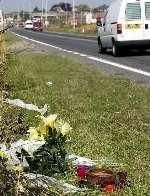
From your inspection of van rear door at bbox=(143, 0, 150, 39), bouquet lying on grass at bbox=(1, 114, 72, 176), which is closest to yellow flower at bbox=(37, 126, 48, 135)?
bouquet lying on grass at bbox=(1, 114, 72, 176)

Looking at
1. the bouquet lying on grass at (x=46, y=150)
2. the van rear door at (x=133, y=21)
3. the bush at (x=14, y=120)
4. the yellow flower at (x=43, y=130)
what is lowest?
the bush at (x=14, y=120)

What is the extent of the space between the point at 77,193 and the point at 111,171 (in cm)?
53

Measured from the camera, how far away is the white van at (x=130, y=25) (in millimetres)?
24375

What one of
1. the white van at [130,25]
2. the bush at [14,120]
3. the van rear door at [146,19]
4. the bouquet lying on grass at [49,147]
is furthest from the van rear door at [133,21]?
the bouquet lying on grass at [49,147]

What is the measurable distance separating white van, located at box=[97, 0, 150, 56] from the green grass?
8.33 m

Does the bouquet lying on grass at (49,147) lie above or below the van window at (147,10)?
below

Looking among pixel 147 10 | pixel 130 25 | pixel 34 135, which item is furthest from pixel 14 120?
→ pixel 147 10

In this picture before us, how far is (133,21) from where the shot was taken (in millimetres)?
24578

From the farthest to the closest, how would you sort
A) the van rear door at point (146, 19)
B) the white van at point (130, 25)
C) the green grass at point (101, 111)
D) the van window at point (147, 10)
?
the van window at point (147, 10)
the van rear door at point (146, 19)
the white van at point (130, 25)
the green grass at point (101, 111)

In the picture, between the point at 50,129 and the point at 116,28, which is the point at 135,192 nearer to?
the point at 50,129

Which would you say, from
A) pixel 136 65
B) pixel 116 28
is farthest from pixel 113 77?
pixel 116 28

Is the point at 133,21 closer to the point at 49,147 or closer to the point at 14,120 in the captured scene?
the point at 14,120

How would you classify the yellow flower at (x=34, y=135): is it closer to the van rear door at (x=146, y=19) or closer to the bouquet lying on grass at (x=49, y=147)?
the bouquet lying on grass at (x=49, y=147)

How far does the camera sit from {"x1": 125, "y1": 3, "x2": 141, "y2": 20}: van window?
80.8 feet
